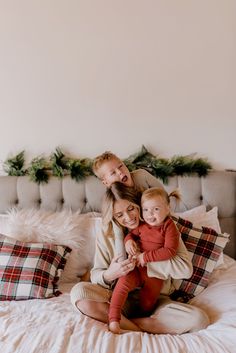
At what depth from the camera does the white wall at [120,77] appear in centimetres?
215

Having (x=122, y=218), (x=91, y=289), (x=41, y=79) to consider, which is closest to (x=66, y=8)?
(x=41, y=79)

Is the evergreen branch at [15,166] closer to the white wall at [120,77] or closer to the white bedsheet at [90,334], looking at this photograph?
the white wall at [120,77]

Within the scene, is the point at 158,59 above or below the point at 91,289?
above

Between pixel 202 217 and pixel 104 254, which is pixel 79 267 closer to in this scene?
pixel 104 254

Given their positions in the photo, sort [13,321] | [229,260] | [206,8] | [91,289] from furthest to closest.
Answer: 1. [206,8]
2. [229,260]
3. [91,289]
4. [13,321]

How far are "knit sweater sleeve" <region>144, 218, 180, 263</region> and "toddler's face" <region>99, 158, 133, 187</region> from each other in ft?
0.99

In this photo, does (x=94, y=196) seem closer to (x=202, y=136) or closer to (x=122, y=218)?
(x=122, y=218)

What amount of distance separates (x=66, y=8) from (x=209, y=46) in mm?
942

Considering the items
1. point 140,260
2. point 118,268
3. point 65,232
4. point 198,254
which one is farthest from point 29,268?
point 198,254

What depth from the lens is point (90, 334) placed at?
1346 mm

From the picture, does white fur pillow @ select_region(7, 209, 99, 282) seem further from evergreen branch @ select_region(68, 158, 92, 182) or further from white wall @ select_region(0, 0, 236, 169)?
white wall @ select_region(0, 0, 236, 169)

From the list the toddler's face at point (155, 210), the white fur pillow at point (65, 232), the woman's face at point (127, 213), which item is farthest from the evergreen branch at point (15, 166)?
the toddler's face at point (155, 210)

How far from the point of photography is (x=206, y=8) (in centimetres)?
212

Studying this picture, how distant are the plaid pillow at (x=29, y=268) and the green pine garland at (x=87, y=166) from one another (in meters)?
0.48
